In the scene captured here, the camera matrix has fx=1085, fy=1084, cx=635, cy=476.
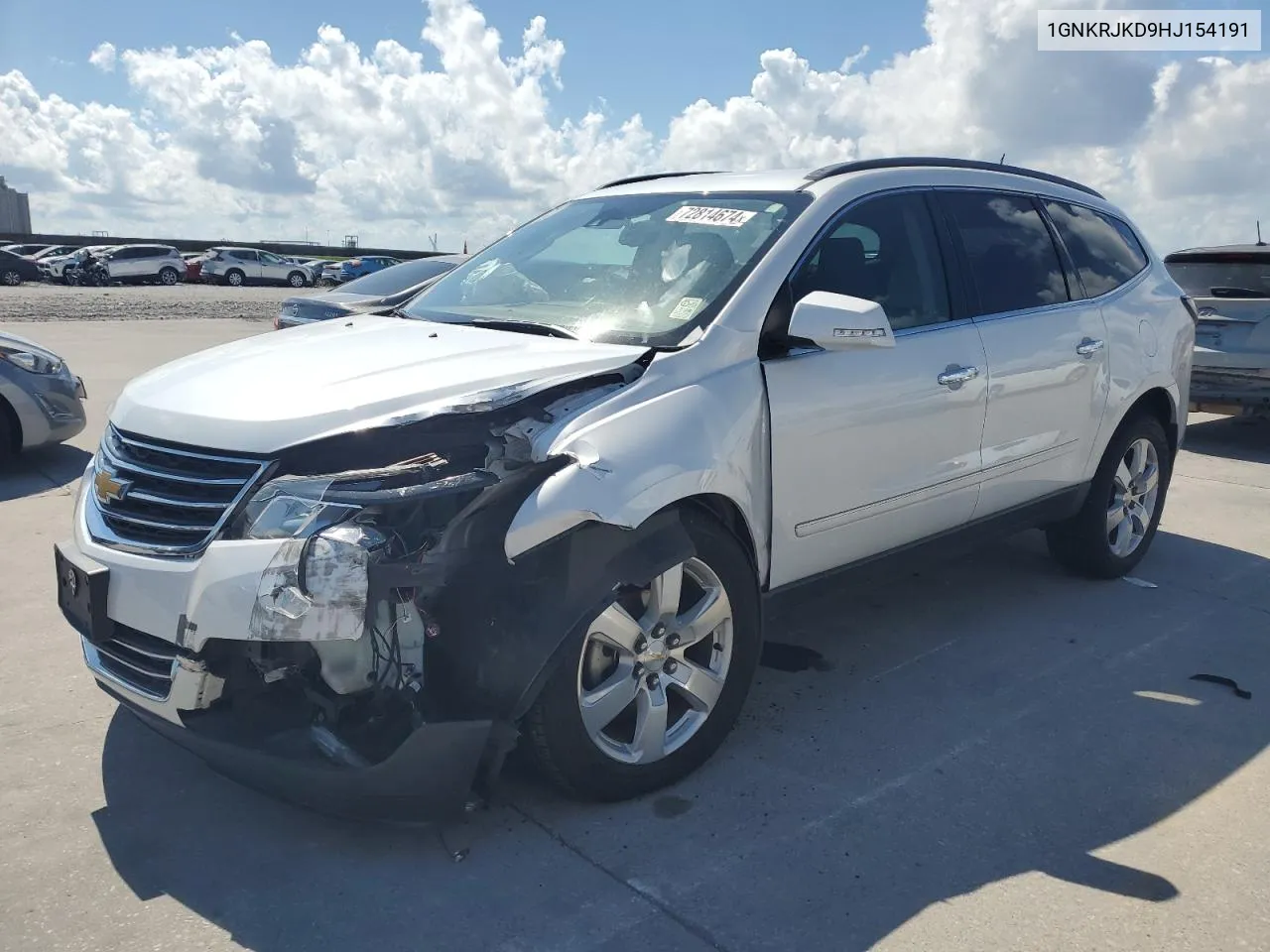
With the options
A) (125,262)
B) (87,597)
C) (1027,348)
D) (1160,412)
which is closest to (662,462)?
(87,597)

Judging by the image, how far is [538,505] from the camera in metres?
2.86

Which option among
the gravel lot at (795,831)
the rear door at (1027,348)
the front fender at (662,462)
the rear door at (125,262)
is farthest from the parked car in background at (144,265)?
the front fender at (662,462)

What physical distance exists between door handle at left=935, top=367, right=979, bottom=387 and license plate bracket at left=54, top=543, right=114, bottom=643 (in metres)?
2.88

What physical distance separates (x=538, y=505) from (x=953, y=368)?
199cm

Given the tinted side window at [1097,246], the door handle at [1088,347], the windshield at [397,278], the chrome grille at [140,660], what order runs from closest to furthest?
the chrome grille at [140,660] < the door handle at [1088,347] < the tinted side window at [1097,246] < the windshield at [397,278]

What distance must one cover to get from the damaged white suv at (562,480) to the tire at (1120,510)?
0.91 metres

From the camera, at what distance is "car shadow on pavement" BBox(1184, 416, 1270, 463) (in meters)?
9.38

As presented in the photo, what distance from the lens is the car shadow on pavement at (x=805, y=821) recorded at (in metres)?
2.74

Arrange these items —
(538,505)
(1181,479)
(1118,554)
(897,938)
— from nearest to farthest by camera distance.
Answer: (897,938) < (538,505) < (1118,554) < (1181,479)

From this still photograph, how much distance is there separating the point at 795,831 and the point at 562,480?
1.24 metres

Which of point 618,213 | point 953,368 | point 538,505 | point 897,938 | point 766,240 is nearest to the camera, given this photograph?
point 897,938

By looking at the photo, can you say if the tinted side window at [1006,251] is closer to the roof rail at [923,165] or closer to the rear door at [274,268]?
the roof rail at [923,165]

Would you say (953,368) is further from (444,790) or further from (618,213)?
(444,790)

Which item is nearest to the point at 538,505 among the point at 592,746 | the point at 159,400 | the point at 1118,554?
the point at 592,746
